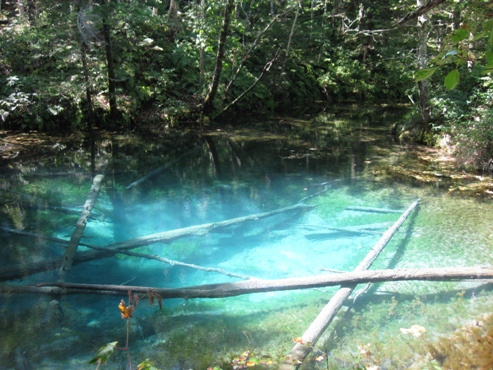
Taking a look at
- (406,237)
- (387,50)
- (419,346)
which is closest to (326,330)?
(419,346)

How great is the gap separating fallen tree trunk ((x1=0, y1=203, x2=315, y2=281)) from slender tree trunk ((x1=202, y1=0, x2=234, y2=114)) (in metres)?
9.60

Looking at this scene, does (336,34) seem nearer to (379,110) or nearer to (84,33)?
(379,110)

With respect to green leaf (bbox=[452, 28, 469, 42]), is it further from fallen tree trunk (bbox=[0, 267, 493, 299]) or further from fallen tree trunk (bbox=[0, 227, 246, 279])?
fallen tree trunk (bbox=[0, 227, 246, 279])

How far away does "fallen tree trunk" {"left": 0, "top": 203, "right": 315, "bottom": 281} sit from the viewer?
5.19 metres

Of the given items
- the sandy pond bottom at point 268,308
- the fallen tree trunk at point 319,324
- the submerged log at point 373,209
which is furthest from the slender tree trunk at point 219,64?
the fallen tree trunk at point 319,324

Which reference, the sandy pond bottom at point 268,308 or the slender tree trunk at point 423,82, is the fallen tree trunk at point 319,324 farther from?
the slender tree trunk at point 423,82

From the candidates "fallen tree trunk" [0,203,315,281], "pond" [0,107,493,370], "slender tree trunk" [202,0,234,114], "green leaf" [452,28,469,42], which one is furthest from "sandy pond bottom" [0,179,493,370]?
"slender tree trunk" [202,0,234,114]

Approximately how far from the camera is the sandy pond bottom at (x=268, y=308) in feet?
12.8

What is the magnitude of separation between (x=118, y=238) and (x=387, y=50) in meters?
15.6

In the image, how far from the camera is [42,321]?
14.4 feet

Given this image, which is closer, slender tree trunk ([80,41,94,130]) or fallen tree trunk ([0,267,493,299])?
fallen tree trunk ([0,267,493,299])

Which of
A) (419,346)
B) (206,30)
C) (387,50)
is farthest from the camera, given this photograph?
(387,50)

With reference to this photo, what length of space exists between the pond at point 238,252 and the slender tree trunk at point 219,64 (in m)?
5.21

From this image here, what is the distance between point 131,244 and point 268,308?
2369mm
